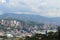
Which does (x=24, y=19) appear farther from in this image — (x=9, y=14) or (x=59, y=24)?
(x=59, y=24)

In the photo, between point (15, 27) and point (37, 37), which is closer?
point (37, 37)

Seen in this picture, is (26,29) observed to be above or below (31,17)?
below

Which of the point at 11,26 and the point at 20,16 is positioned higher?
the point at 20,16

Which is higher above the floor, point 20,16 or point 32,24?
point 20,16

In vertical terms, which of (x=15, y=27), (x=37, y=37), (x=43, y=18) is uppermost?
(x=43, y=18)

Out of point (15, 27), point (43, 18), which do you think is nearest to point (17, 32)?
point (15, 27)

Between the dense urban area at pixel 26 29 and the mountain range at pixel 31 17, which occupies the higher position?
the mountain range at pixel 31 17

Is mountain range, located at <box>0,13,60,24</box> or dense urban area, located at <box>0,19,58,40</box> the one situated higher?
mountain range, located at <box>0,13,60,24</box>

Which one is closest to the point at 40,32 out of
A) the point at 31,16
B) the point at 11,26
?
the point at 31,16

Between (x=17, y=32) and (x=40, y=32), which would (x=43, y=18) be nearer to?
(x=40, y=32)
